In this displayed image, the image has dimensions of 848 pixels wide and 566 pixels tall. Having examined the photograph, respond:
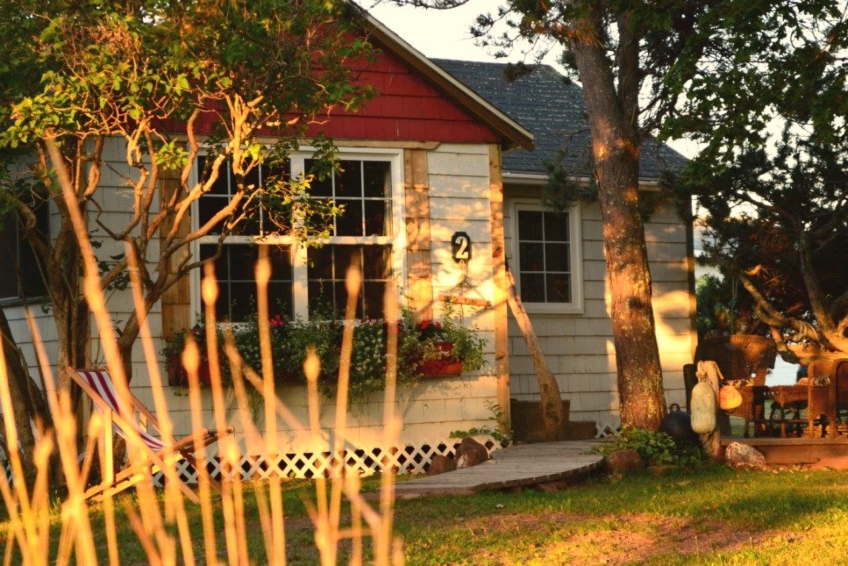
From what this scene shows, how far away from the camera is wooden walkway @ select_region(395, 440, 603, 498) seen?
833 centimetres

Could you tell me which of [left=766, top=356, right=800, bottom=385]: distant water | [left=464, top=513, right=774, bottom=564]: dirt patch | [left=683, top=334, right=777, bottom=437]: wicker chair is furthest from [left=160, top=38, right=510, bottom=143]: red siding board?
[left=766, top=356, right=800, bottom=385]: distant water

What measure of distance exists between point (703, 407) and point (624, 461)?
904 mm

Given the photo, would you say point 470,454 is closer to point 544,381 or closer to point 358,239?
point 544,381

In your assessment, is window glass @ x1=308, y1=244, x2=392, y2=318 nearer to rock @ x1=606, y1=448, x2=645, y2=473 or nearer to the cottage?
the cottage

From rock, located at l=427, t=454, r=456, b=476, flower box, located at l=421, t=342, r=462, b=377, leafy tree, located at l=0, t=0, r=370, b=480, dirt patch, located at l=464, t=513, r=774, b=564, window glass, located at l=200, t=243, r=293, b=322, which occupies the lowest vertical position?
dirt patch, located at l=464, t=513, r=774, b=564

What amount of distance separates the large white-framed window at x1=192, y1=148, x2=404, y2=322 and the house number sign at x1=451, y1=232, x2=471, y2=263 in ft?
1.72

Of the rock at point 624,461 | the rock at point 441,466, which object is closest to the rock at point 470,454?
the rock at point 441,466

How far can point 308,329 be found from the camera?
394 inches

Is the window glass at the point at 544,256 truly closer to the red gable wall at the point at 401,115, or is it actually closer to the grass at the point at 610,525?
the red gable wall at the point at 401,115

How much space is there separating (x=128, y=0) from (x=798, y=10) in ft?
16.7

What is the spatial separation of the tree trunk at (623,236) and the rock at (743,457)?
0.79 m

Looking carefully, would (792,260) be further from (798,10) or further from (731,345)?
Result: (798,10)

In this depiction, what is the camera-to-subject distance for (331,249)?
10641mm

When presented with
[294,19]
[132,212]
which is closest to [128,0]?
[294,19]
